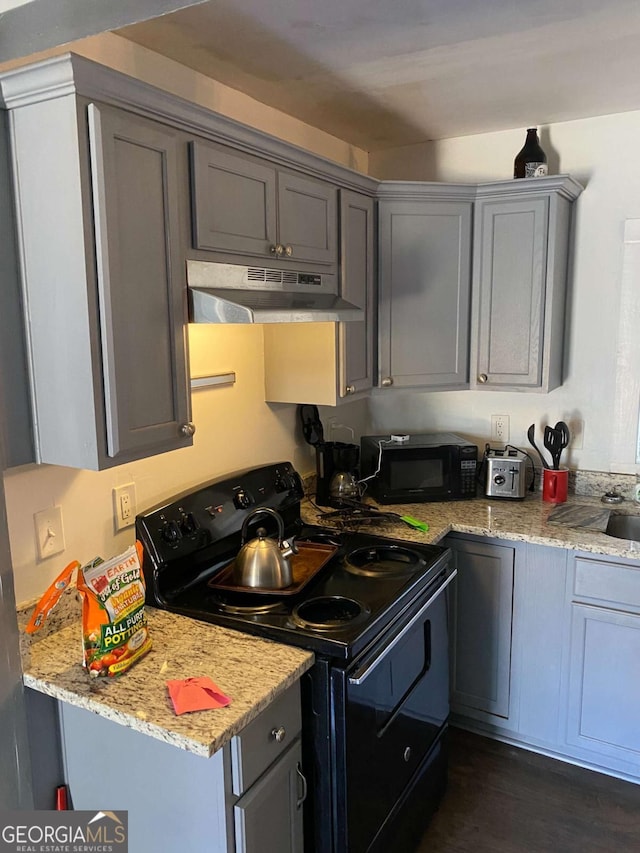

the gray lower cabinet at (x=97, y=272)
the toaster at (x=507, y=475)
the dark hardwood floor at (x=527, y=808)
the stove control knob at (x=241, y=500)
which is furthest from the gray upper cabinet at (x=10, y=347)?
the toaster at (x=507, y=475)

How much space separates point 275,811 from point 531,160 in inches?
97.3

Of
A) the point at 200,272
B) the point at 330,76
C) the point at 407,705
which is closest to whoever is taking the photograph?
the point at 200,272

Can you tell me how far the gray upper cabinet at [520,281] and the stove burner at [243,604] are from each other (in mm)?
1409

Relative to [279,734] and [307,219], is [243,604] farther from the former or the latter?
[307,219]

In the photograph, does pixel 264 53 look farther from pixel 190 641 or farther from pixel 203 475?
pixel 190 641

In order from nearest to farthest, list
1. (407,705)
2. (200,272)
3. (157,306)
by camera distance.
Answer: (157,306), (200,272), (407,705)

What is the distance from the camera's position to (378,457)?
108 inches

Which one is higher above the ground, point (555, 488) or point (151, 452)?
point (151, 452)

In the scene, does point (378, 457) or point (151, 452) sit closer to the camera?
point (151, 452)

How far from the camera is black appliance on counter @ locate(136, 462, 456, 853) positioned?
62.9 inches

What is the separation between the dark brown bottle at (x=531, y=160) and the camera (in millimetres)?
2588

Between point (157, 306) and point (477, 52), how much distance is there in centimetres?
126

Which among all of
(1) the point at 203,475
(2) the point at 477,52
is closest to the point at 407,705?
(1) the point at 203,475

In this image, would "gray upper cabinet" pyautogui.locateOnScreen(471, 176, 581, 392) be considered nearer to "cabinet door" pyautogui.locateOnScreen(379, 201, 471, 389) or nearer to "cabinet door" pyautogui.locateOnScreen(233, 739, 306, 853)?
"cabinet door" pyautogui.locateOnScreen(379, 201, 471, 389)
